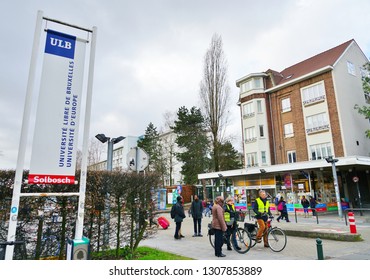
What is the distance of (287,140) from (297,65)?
35.5 feet

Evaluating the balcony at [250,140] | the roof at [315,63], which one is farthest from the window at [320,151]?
the roof at [315,63]

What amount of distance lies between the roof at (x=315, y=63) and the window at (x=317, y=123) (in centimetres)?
480

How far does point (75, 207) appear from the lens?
6.30 m

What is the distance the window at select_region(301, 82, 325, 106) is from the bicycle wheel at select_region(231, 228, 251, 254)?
22.4 m

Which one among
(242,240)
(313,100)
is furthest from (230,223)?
(313,100)

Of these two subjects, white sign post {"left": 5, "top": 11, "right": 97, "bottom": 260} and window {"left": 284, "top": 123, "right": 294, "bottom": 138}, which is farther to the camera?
window {"left": 284, "top": 123, "right": 294, "bottom": 138}

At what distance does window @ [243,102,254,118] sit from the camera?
108 feet

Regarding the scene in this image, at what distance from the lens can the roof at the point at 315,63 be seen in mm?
28578

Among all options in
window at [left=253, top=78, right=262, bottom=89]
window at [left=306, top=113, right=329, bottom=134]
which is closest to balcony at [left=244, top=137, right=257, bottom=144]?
window at [left=306, top=113, right=329, bottom=134]

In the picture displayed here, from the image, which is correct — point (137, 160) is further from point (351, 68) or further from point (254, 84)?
point (351, 68)

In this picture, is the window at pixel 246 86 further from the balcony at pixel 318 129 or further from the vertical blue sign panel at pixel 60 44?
the vertical blue sign panel at pixel 60 44

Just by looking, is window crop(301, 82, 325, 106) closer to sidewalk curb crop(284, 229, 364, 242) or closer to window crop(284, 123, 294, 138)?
window crop(284, 123, 294, 138)

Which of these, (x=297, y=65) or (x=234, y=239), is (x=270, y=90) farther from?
(x=234, y=239)

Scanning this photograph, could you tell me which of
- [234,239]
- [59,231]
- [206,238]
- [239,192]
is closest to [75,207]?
[59,231]
